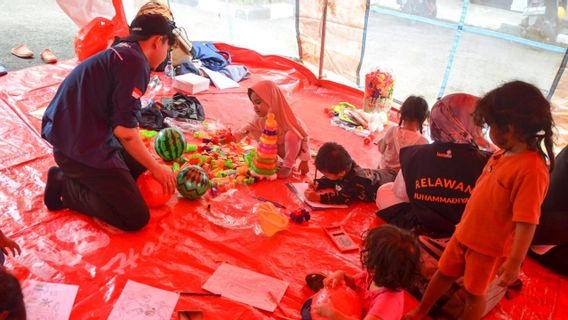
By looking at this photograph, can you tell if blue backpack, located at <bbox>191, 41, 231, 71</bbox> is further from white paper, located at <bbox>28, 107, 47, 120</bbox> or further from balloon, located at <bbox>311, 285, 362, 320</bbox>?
balloon, located at <bbox>311, 285, 362, 320</bbox>

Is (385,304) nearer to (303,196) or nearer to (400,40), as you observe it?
(303,196)

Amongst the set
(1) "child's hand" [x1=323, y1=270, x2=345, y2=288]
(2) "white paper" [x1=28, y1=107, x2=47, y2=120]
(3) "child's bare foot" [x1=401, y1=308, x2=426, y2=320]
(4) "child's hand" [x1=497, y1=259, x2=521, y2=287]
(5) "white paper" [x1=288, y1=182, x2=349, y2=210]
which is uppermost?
(4) "child's hand" [x1=497, y1=259, x2=521, y2=287]

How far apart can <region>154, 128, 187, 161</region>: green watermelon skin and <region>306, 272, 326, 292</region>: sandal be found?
144 centimetres

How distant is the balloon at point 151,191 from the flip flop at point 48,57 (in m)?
3.05

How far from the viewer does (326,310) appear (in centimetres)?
163

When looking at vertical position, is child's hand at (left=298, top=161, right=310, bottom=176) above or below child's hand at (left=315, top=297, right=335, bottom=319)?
below

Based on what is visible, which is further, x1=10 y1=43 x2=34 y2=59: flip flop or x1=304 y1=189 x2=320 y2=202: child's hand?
x1=10 y1=43 x2=34 y2=59: flip flop

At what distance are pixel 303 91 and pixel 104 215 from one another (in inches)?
118

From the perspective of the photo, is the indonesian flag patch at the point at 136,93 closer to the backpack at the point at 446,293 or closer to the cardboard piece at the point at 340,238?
the cardboard piece at the point at 340,238

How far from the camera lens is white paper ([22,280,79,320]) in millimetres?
1821

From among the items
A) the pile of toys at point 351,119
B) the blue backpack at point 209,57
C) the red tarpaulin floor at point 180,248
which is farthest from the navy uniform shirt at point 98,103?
the blue backpack at point 209,57

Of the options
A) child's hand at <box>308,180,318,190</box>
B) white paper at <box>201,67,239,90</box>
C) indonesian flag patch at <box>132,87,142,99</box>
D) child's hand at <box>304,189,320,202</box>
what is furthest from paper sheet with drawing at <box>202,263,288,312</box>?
white paper at <box>201,67,239,90</box>

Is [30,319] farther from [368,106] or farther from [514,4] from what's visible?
[514,4]

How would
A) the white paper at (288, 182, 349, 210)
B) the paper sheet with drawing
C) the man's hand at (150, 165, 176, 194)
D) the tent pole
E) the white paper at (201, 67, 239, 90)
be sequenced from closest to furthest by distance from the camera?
the paper sheet with drawing
the man's hand at (150, 165, 176, 194)
the white paper at (288, 182, 349, 210)
the white paper at (201, 67, 239, 90)
the tent pole
